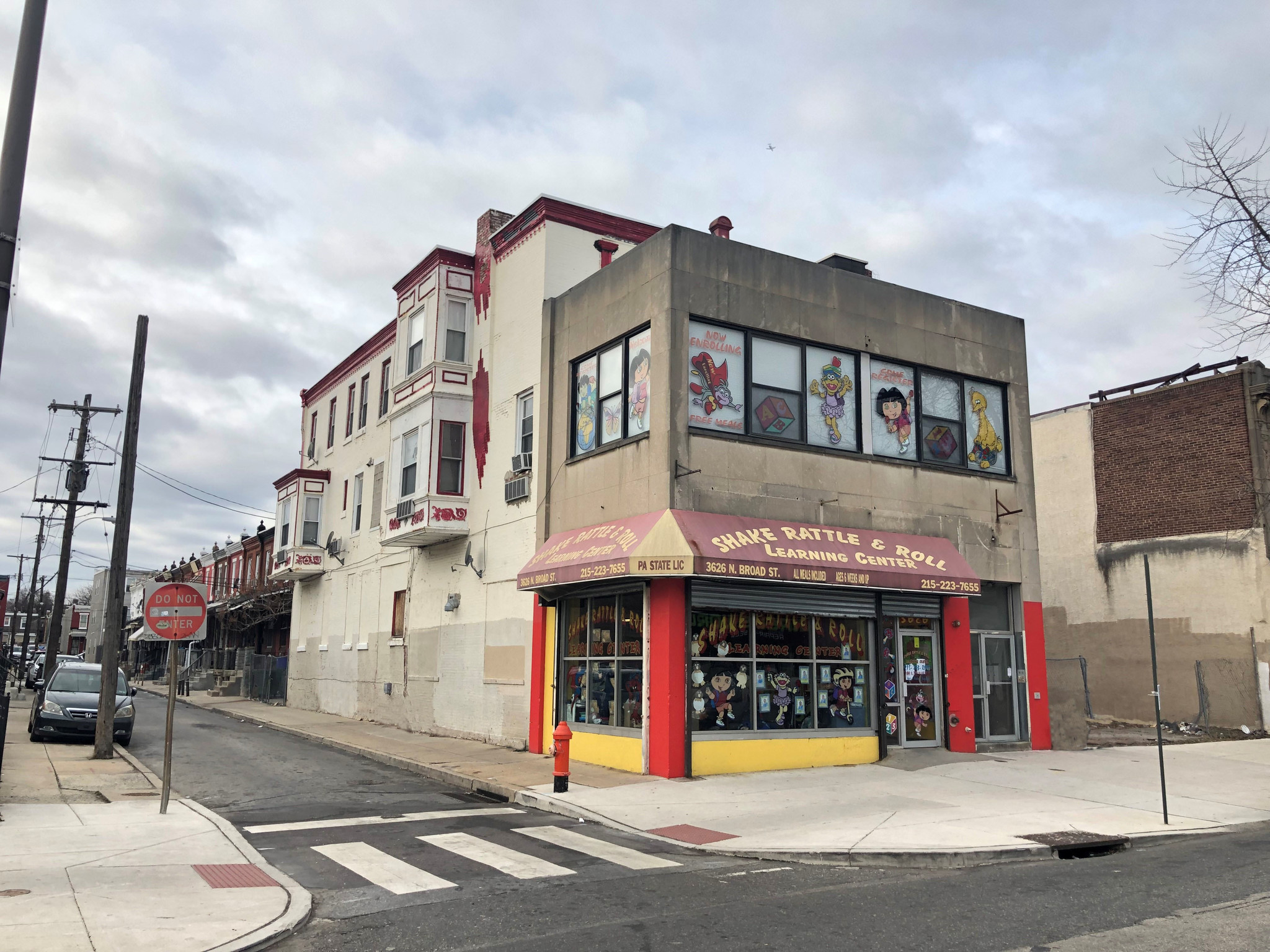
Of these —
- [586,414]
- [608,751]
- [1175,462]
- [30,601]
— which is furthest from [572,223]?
[30,601]

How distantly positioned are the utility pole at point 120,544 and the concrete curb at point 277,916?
7006mm

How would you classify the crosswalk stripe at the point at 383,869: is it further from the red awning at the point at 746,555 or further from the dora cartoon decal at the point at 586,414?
the dora cartoon decal at the point at 586,414

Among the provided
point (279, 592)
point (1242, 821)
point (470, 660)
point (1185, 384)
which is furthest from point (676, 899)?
point (279, 592)

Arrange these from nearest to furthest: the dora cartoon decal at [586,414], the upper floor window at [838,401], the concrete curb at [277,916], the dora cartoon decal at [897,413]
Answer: the concrete curb at [277,916]
the upper floor window at [838,401]
the dora cartoon decal at [586,414]
the dora cartoon decal at [897,413]

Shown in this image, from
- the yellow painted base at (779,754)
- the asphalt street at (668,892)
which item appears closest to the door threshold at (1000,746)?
the yellow painted base at (779,754)

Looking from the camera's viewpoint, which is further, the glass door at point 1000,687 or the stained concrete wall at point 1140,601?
the stained concrete wall at point 1140,601

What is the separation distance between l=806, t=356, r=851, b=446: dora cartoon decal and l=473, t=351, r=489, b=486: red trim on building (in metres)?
7.64

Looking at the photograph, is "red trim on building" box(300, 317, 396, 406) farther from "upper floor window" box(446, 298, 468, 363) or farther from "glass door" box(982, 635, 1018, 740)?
"glass door" box(982, 635, 1018, 740)

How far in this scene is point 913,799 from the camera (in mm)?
13000

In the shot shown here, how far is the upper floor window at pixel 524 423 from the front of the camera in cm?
2006

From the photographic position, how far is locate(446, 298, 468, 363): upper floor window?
22.9 m

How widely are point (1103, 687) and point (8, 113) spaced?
87.4ft

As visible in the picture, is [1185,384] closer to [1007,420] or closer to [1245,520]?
[1245,520]

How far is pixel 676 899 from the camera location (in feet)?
25.4
